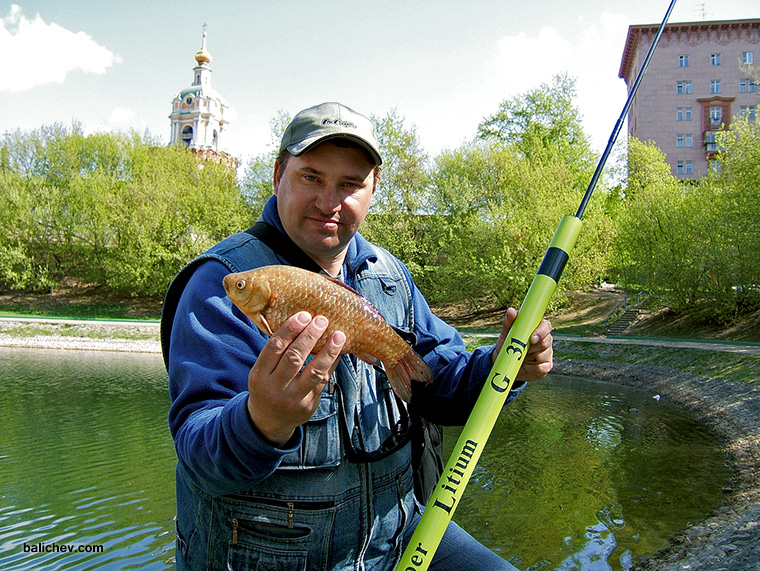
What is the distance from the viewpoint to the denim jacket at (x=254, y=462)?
6.05ft

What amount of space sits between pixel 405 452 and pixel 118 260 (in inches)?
1855

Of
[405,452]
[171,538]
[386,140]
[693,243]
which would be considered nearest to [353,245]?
[405,452]

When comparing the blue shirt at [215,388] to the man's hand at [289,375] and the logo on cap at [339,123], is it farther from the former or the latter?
the logo on cap at [339,123]

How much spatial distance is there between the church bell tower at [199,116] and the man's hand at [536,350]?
80.5 meters

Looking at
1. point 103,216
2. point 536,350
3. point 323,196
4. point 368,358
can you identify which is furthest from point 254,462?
point 103,216

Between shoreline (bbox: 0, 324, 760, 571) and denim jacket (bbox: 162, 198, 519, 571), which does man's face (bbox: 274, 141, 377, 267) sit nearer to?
denim jacket (bbox: 162, 198, 519, 571)

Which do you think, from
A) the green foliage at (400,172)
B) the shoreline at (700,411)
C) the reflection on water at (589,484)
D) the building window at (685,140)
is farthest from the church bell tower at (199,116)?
the reflection on water at (589,484)

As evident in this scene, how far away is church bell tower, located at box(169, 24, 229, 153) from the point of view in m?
79.2

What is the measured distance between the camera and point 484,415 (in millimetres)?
2143

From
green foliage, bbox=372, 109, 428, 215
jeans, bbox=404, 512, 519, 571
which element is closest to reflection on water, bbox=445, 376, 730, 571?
jeans, bbox=404, 512, 519, 571

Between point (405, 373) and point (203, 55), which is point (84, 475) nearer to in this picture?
point (405, 373)

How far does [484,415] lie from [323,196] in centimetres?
109

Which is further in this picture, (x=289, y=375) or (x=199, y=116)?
(x=199, y=116)

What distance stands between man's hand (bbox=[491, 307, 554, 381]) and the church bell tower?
8051cm
